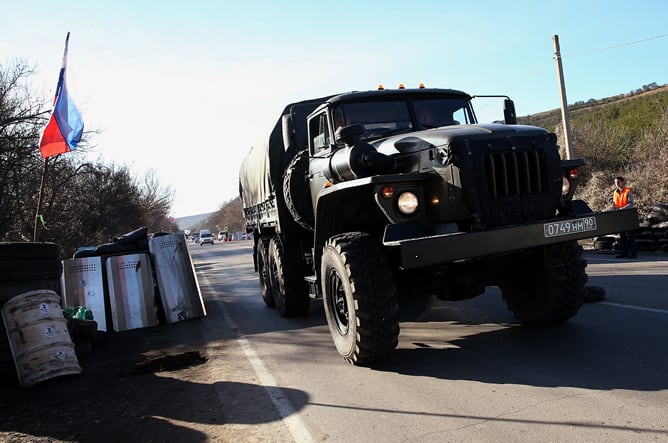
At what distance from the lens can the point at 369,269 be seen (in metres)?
4.63

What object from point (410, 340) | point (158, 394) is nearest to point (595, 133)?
point (410, 340)

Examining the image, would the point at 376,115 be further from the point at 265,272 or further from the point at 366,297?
the point at 265,272

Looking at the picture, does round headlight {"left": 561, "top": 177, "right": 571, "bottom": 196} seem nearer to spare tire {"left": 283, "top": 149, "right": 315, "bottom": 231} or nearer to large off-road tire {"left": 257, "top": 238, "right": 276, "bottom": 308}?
spare tire {"left": 283, "top": 149, "right": 315, "bottom": 231}

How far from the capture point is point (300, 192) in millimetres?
6934

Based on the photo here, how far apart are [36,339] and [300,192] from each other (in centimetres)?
349

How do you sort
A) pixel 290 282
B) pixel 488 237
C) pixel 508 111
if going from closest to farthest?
→ pixel 488 237
pixel 508 111
pixel 290 282

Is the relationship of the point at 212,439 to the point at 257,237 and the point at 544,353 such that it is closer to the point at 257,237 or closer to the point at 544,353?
the point at 544,353

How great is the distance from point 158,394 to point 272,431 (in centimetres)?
176

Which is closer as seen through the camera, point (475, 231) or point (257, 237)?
point (475, 231)

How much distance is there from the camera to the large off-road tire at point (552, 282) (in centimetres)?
523

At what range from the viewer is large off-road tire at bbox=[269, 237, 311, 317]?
7.88 m

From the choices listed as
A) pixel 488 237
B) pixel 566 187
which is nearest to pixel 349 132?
pixel 488 237

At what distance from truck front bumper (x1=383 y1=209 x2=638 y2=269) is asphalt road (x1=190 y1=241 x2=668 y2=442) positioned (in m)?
1.06

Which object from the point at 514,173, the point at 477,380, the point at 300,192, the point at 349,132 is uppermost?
the point at 349,132
